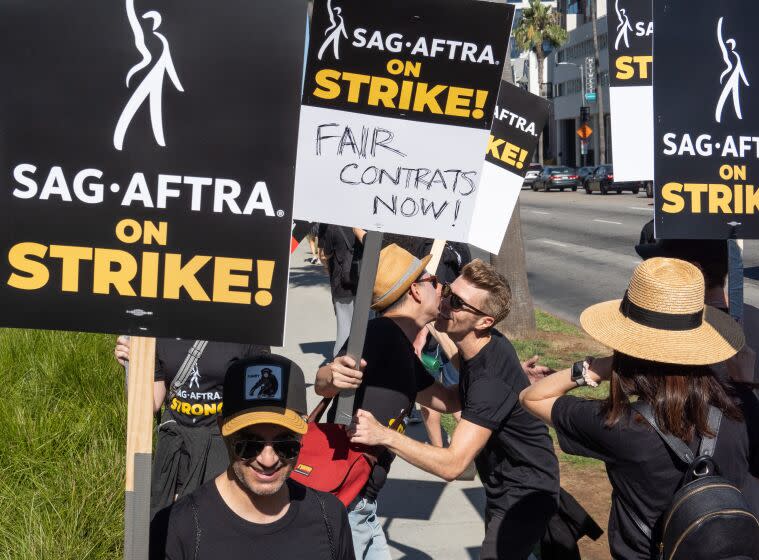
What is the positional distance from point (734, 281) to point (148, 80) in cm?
252

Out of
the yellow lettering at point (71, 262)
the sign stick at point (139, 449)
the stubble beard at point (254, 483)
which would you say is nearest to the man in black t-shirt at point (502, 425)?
the stubble beard at point (254, 483)

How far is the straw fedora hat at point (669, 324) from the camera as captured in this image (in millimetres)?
3014

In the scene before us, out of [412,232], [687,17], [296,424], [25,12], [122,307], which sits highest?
[687,17]

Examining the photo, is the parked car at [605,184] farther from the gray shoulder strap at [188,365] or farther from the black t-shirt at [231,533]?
the black t-shirt at [231,533]

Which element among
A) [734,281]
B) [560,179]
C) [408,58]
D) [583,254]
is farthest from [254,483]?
[560,179]

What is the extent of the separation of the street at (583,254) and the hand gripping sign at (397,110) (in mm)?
10001

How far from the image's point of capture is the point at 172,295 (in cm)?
288

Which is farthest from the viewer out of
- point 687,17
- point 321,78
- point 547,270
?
point 547,270

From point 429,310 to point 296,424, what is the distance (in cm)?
126

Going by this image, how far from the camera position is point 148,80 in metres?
2.82

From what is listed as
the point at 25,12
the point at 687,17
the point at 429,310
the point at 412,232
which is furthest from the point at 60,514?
the point at 687,17

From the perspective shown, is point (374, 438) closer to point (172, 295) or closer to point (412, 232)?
point (412, 232)

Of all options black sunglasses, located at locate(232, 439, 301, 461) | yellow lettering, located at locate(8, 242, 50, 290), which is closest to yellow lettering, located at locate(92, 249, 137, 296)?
yellow lettering, located at locate(8, 242, 50, 290)

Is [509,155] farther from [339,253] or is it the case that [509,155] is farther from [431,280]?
[339,253]
